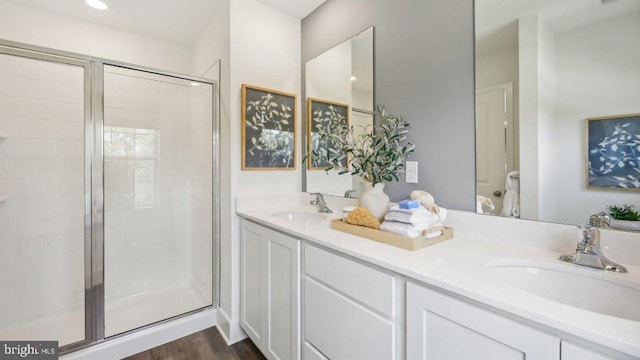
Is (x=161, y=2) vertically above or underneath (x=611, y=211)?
above

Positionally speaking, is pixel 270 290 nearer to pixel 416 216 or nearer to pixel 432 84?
pixel 416 216

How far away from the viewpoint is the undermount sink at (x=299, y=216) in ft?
6.13

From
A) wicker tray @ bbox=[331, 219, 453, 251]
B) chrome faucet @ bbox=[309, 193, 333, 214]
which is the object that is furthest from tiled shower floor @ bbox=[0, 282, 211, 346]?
wicker tray @ bbox=[331, 219, 453, 251]

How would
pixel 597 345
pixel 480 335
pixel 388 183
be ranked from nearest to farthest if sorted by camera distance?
pixel 597 345, pixel 480 335, pixel 388 183

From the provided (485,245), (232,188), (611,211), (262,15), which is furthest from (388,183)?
(262,15)

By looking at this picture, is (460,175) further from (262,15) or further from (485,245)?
(262,15)

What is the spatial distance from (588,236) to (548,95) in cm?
51

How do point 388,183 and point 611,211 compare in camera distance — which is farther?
point 388,183

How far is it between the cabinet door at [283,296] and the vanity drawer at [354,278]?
0.13 metres

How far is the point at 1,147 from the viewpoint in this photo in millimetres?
1902

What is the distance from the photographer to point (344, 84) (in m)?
1.87

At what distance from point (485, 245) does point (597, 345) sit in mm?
585

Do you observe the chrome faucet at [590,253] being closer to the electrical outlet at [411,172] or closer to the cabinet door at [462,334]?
the cabinet door at [462,334]

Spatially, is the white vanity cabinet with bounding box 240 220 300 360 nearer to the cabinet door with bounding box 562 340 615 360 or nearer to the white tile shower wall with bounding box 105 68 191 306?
the cabinet door with bounding box 562 340 615 360
